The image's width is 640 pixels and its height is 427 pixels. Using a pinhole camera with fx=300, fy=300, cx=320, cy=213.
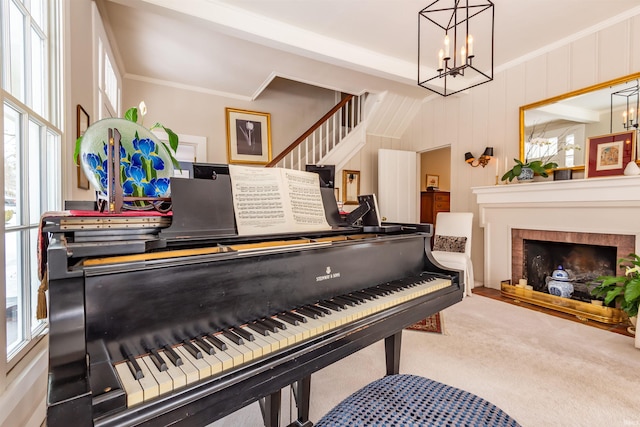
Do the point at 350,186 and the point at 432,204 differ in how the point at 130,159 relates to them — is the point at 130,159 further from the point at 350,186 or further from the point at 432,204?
the point at 432,204

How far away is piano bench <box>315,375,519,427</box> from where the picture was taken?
2.74 ft

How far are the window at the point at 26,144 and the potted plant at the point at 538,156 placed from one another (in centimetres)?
415

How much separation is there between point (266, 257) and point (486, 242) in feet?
12.4

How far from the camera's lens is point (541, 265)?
3.60m

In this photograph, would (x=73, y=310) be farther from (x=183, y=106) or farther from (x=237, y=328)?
(x=183, y=106)

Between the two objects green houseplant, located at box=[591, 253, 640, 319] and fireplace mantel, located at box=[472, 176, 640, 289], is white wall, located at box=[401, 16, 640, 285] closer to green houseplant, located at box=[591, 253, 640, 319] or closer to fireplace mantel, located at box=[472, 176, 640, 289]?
fireplace mantel, located at box=[472, 176, 640, 289]

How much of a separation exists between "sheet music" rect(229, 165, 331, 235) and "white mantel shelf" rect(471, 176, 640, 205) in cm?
290

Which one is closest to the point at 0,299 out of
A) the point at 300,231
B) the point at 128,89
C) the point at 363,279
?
the point at 300,231

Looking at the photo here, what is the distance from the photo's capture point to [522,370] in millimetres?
1955

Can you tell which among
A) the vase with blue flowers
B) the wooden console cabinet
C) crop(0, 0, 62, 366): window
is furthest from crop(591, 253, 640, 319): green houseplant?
crop(0, 0, 62, 366): window

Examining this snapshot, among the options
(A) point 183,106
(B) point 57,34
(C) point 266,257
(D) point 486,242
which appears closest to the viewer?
(C) point 266,257

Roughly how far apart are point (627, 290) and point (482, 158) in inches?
84.3

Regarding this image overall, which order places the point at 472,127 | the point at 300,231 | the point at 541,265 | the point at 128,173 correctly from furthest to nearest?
the point at 472,127, the point at 541,265, the point at 300,231, the point at 128,173

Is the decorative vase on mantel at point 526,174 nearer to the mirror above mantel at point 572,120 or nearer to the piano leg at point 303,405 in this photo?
the mirror above mantel at point 572,120
